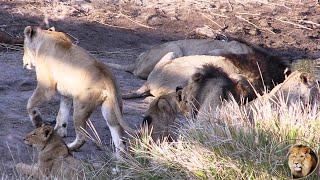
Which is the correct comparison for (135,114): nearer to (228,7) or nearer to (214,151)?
(214,151)

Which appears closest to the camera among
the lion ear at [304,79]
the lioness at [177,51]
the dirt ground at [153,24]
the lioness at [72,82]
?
the lioness at [72,82]

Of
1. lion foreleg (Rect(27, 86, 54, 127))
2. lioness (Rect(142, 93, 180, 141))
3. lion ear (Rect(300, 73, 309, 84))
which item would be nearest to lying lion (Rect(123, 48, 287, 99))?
lion ear (Rect(300, 73, 309, 84))

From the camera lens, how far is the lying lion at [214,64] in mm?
12133

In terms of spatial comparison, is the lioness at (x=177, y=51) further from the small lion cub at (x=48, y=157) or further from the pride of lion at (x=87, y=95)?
the small lion cub at (x=48, y=157)

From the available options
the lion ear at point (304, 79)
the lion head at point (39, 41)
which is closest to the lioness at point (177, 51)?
the lion head at point (39, 41)

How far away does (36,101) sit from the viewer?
991 cm

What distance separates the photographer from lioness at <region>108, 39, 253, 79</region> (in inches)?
543

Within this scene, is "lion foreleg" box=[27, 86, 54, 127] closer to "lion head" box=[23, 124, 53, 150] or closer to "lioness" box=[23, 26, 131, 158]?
"lioness" box=[23, 26, 131, 158]

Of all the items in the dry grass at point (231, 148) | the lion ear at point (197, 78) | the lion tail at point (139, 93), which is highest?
the dry grass at point (231, 148)

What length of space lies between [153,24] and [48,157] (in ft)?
29.6

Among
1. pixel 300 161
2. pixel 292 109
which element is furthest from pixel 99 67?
pixel 300 161

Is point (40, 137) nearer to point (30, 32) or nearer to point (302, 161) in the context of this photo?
point (30, 32)

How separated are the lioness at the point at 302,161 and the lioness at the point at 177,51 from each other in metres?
6.74

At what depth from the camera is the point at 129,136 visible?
910 centimetres
